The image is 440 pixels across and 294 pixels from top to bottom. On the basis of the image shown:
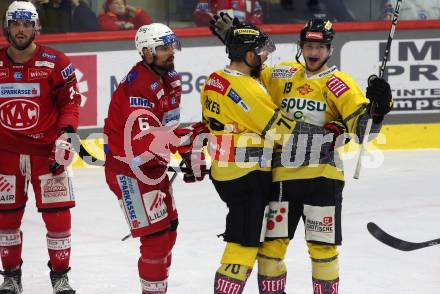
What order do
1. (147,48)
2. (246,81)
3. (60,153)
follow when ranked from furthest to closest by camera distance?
(60,153) → (147,48) → (246,81)

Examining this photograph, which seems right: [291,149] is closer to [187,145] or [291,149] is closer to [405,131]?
[187,145]

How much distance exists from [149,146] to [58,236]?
0.83 meters

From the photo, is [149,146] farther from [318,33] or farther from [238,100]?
[318,33]

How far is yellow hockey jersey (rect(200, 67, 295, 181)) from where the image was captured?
476 cm

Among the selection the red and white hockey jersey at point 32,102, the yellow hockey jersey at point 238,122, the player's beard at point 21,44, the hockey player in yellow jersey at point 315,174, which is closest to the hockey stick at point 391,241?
the hockey player in yellow jersey at point 315,174

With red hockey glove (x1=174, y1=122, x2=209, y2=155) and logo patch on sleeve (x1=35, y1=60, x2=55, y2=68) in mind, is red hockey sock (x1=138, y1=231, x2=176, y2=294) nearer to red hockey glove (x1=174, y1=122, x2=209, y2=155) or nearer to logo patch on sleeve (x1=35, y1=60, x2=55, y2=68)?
red hockey glove (x1=174, y1=122, x2=209, y2=155)

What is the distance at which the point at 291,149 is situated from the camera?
4922mm

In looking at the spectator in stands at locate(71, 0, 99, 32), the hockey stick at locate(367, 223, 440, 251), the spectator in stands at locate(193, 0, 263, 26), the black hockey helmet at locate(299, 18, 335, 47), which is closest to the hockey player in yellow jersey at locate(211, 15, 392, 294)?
the black hockey helmet at locate(299, 18, 335, 47)

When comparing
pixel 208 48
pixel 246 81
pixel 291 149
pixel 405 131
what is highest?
pixel 246 81

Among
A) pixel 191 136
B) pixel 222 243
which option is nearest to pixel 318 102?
pixel 191 136

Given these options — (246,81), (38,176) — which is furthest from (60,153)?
(246,81)

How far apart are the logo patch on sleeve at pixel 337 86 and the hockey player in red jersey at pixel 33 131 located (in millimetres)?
1330

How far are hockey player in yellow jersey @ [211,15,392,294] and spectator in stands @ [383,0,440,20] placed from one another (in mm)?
4672

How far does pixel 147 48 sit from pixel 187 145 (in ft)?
1.56
